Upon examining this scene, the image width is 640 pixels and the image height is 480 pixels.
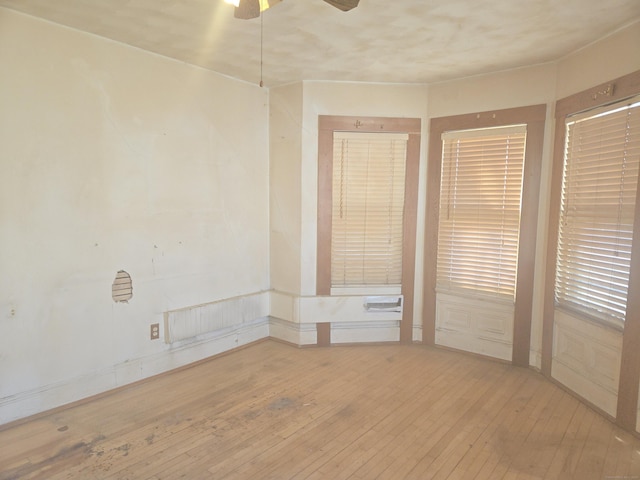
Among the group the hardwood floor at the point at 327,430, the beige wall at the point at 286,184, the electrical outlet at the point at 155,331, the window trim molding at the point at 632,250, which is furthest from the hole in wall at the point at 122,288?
the window trim molding at the point at 632,250

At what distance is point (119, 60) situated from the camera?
3.00 m

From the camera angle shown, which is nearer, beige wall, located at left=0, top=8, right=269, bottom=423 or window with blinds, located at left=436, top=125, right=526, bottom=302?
beige wall, located at left=0, top=8, right=269, bottom=423

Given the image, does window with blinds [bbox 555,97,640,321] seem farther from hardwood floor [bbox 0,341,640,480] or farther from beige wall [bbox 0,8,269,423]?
beige wall [bbox 0,8,269,423]

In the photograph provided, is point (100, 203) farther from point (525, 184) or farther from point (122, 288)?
point (525, 184)

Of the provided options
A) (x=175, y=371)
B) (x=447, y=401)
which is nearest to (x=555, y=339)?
(x=447, y=401)

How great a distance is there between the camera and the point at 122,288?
3.13m

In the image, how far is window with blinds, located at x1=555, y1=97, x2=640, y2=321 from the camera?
105 inches

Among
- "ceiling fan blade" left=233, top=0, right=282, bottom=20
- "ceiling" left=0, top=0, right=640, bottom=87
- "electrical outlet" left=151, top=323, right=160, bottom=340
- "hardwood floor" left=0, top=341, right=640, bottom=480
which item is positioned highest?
"ceiling" left=0, top=0, right=640, bottom=87

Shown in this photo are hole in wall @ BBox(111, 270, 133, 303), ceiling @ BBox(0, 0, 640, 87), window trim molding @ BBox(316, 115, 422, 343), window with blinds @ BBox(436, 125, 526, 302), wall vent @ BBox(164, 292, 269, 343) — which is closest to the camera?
ceiling @ BBox(0, 0, 640, 87)

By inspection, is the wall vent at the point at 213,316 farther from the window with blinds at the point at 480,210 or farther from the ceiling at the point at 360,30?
the ceiling at the point at 360,30

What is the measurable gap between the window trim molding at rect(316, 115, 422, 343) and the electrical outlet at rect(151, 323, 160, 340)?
5.28 feet

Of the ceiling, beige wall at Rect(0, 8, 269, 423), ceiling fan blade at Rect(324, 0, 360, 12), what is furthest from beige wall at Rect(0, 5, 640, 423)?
ceiling fan blade at Rect(324, 0, 360, 12)

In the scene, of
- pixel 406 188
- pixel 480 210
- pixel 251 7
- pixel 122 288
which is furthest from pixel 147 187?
pixel 480 210

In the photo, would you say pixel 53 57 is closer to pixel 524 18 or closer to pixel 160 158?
pixel 160 158
